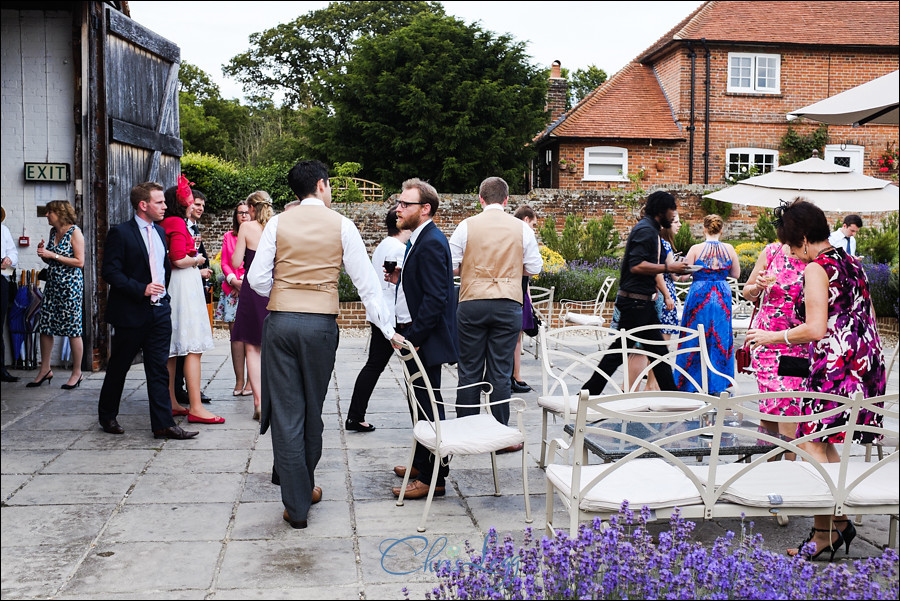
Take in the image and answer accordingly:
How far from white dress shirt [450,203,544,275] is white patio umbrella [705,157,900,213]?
2250 mm

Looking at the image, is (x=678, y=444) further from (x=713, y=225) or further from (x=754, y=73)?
(x=754, y=73)

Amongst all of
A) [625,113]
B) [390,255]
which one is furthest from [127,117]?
[625,113]

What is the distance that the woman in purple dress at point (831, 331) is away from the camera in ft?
13.3

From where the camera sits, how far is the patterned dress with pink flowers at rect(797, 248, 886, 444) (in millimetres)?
4098

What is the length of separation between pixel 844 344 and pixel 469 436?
201cm

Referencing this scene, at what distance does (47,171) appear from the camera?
9.09 meters

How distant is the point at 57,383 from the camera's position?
8.35m

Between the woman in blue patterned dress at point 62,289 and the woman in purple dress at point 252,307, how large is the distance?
2.08 m

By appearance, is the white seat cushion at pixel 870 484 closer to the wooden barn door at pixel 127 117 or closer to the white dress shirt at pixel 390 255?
the white dress shirt at pixel 390 255

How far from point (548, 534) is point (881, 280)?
11934 mm

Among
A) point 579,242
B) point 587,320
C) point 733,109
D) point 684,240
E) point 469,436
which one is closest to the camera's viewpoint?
point 469,436

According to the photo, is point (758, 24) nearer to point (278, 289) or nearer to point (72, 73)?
point (72, 73)

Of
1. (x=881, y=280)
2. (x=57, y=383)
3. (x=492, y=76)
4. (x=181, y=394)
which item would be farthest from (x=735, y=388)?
(x=492, y=76)

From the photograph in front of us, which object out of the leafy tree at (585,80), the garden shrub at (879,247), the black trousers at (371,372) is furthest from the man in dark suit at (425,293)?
the leafy tree at (585,80)
